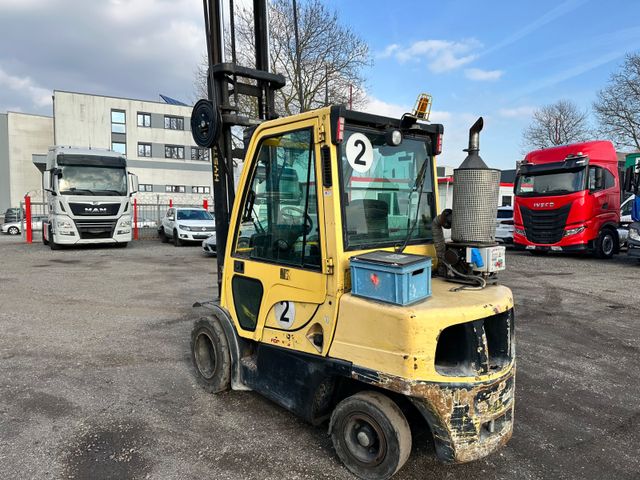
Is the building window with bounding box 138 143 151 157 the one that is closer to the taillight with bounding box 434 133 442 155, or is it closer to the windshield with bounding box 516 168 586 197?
the windshield with bounding box 516 168 586 197

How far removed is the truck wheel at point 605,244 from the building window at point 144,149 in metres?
38.5

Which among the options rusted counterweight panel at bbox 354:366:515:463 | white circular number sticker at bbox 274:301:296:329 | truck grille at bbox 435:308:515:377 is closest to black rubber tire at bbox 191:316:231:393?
white circular number sticker at bbox 274:301:296:329

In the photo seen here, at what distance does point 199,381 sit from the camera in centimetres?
430

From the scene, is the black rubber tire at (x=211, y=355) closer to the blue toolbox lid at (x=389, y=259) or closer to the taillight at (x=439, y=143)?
the blue toolbox lid at (x=389, y=259)

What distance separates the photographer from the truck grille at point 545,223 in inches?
558

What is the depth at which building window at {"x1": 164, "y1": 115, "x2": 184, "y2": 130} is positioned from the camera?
4322cm

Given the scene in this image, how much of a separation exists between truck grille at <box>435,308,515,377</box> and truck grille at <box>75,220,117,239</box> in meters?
15.6

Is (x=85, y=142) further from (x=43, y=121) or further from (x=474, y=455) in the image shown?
(x=474, y=455)

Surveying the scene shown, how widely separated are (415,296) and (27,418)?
11.0 feet

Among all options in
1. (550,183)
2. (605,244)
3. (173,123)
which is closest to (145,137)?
(173,123)

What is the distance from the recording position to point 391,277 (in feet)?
8.66

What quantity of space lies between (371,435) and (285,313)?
101cm

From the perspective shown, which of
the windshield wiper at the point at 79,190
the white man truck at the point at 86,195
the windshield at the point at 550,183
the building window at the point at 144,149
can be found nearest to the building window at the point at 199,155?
the building window at the point at 144,149

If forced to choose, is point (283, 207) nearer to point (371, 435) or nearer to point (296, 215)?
point (296, 215)
